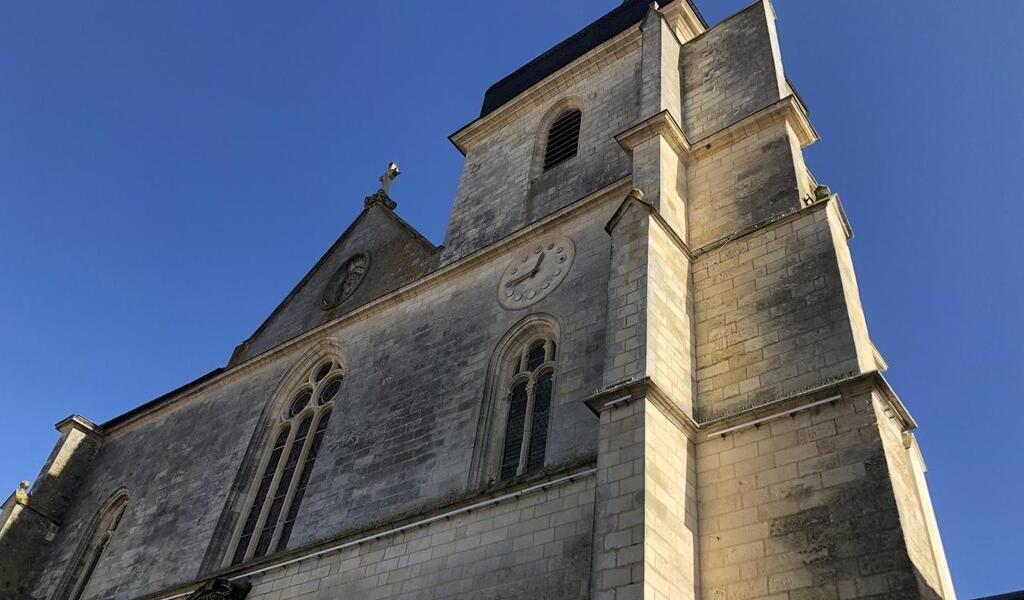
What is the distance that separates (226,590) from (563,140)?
865 cm

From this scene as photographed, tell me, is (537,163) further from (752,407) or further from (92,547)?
(92,547)

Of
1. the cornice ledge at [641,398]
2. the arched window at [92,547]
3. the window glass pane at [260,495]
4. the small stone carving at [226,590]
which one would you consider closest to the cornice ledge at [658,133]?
the cornice ledge at [641,398]

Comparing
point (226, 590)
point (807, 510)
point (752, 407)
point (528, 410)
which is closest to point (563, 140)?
point (528, 410)

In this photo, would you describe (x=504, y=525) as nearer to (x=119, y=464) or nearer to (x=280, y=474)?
(x=280, y=474)

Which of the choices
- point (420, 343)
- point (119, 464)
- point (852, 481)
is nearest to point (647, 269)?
point (852, 481)

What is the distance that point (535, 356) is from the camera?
417 inches

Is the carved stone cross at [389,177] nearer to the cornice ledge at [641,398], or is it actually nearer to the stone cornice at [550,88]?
the stone cornice at [550,88]

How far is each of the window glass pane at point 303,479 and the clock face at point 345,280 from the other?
2.67 meters

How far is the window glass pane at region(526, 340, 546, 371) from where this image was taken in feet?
34.3

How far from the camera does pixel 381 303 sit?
13.2m

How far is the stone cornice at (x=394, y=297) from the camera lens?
11547mm

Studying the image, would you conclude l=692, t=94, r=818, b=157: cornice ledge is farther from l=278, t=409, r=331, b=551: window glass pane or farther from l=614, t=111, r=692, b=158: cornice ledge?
l=278, t=409, r=331, b=551: window glass pane

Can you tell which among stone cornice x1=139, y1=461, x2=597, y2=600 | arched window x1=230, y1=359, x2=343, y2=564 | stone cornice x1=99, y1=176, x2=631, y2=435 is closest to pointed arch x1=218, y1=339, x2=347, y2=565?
arched window x1=230, y1=359, x2=343, y2=564

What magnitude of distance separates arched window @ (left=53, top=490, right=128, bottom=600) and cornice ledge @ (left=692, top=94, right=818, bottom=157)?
1126cm
